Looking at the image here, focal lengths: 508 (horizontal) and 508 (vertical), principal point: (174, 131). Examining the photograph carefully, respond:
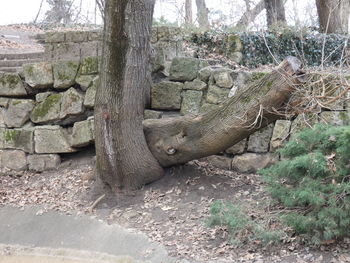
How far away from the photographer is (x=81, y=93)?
379 inches

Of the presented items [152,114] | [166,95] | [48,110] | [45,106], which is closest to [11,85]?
[45,106]

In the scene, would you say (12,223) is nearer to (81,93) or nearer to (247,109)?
(81,93)

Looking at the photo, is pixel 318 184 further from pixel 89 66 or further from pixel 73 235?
pixel 89 66

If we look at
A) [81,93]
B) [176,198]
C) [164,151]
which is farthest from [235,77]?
[81,93]

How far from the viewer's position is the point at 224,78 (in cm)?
863

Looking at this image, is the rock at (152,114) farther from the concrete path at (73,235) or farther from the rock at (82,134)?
the concrete path at (73,235)

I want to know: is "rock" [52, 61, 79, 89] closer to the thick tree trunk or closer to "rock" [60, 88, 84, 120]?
"rock" [60, 88, 84, 120]

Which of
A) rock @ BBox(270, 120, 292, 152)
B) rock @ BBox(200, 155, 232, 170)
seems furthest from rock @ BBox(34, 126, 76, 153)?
rock @ BBox(270, 120, 292, 152)

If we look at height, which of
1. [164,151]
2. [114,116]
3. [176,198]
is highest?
[114,116]

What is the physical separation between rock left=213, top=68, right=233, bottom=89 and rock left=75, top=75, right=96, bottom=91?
2.37 metres

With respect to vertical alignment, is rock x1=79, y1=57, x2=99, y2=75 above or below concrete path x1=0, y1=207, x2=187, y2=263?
above

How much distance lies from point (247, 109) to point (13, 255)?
158 inches

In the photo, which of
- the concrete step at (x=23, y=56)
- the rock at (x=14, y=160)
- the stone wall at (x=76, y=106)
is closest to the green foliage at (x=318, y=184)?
the stone wall at (x=76, y=106)

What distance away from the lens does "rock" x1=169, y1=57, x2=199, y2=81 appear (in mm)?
8914
